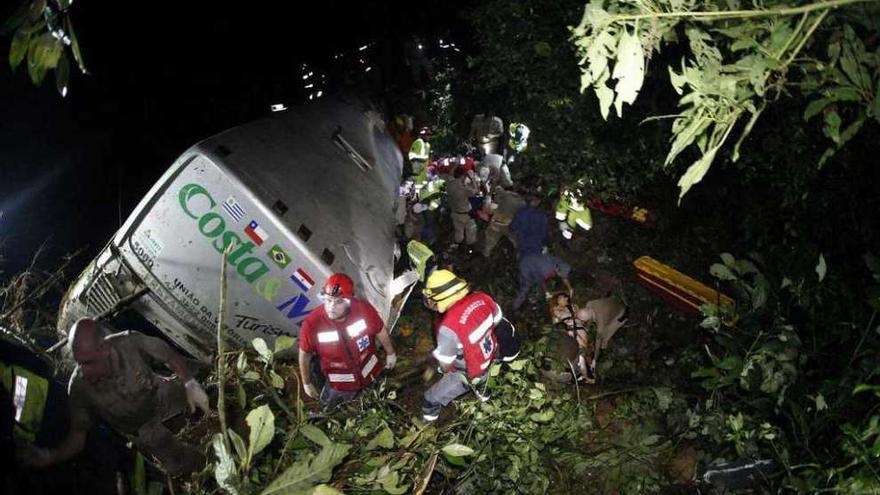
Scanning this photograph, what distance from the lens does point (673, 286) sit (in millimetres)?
6012

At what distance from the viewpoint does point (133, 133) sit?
13164 millimetres

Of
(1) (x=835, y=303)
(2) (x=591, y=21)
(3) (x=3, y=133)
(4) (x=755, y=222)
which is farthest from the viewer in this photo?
(3) (x=3, y=133)

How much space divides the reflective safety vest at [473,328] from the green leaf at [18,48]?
2.92m

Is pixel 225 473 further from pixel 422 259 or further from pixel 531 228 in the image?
pixel 531 228

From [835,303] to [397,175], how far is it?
6260mm

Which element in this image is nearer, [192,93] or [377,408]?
[377,408]

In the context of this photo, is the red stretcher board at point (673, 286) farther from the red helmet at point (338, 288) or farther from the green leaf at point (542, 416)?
the red helmet at point (338, 288)

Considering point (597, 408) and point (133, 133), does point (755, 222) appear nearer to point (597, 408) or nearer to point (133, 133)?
point (597, 408)

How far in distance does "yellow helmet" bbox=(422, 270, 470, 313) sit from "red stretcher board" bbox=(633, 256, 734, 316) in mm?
3075

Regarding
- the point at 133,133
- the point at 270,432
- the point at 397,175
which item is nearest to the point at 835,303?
the point at 270,432

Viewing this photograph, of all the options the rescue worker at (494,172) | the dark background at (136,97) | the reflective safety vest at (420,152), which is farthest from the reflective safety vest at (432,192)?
the dark background at (136,97)

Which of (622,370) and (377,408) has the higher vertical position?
(377,408)

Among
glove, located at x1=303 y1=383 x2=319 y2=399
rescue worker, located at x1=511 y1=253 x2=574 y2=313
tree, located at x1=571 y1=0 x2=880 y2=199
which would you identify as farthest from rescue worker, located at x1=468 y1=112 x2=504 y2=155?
tree, located at x1=571 y1=0 x2=880 y2=199

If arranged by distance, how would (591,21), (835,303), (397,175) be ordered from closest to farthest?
1. (591,21)
2. (835,303)
3. (397,175)
